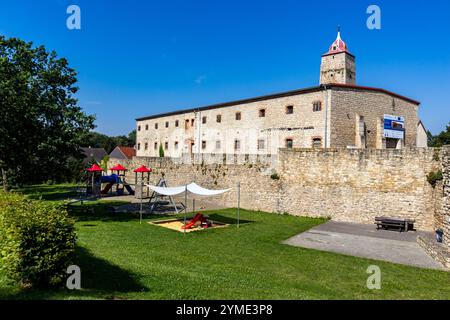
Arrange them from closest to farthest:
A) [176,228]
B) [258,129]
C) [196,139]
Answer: [176,228] → [258,129] → [196,139]

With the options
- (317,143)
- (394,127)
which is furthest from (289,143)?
(394,127)

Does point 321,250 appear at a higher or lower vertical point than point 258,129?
lower

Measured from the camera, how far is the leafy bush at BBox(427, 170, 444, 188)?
574 inches

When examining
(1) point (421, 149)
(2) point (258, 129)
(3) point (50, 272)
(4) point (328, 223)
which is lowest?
(4) point (328, 223)

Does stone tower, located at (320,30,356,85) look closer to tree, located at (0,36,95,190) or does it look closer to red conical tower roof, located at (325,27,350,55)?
red conical tower roof, located at (325,27,350,55)

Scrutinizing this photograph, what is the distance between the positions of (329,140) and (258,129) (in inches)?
268

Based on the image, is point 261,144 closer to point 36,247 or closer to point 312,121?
point 312,121

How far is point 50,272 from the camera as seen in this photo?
580cm

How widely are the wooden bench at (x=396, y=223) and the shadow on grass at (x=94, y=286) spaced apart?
1279 cm

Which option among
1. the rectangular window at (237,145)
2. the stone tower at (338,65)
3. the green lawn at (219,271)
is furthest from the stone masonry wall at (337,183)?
the stone tower at (338,65)
